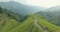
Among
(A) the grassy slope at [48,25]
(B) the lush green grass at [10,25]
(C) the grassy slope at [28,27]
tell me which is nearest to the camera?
(A) the grassy slope at [48,25]

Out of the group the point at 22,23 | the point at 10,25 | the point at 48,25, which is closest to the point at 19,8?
the point at 22,23

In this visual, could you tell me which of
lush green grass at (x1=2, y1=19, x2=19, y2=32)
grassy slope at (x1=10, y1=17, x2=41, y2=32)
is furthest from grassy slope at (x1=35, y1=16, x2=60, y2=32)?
lush green grass at (x1=2, y1=19, x2=19, y2=32)

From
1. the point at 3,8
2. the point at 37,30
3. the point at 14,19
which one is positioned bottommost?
the point at 37,30

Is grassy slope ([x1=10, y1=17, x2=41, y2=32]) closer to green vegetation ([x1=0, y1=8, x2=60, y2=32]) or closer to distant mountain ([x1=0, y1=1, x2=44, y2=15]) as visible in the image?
green vegetation ([x1=0, y1=8, x2=60, y2=32])

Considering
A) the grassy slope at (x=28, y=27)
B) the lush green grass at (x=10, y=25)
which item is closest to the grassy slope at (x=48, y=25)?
the grassy slope at (x=28, y=27)

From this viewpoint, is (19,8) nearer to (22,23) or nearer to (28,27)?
(22,23)

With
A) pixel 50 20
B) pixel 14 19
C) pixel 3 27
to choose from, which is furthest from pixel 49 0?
pixel 3 27

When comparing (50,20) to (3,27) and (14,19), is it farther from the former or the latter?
(3,27)

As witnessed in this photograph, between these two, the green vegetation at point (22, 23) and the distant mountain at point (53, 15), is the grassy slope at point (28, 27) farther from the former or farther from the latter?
the distant mountain at point (53, 15)
